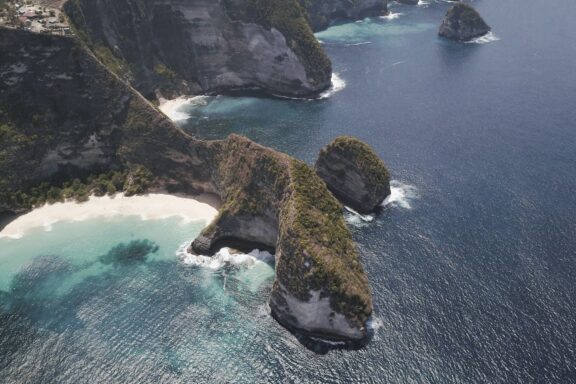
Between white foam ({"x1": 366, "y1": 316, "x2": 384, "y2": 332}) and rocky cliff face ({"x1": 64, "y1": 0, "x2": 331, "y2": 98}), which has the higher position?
rocky cliff face ({"x1": 64, "y1": 0, "x2": 331, "y2": 98})

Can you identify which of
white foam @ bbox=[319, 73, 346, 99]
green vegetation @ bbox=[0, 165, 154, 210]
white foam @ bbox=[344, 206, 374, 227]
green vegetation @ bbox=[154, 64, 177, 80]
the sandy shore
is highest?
green vegetation @ bbox=[154, 64, 177, 80]

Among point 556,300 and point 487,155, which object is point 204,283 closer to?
point 556,300

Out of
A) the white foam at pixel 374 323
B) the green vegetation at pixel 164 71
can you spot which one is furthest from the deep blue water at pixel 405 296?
the green vegetation at pixel 164 71

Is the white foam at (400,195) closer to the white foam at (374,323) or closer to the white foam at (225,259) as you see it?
the white foam at (225,259)

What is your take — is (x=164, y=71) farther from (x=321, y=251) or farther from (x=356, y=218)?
(x=321, y=251)

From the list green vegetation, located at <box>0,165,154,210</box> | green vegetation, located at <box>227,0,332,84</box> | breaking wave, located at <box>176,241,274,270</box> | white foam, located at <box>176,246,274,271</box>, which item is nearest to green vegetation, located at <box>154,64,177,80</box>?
green vegetation, located at <box>227,0,332,84</box>

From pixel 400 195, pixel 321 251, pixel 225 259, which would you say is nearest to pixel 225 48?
pixel 400 195

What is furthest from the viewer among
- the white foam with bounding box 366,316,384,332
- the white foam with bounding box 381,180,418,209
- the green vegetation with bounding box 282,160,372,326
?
the white foam with bounding box 381,180,418,209

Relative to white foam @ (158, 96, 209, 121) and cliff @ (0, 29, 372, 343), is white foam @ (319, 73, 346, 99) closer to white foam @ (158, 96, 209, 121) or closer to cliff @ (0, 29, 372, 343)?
white foam @ (158, 96, 209, 121)
